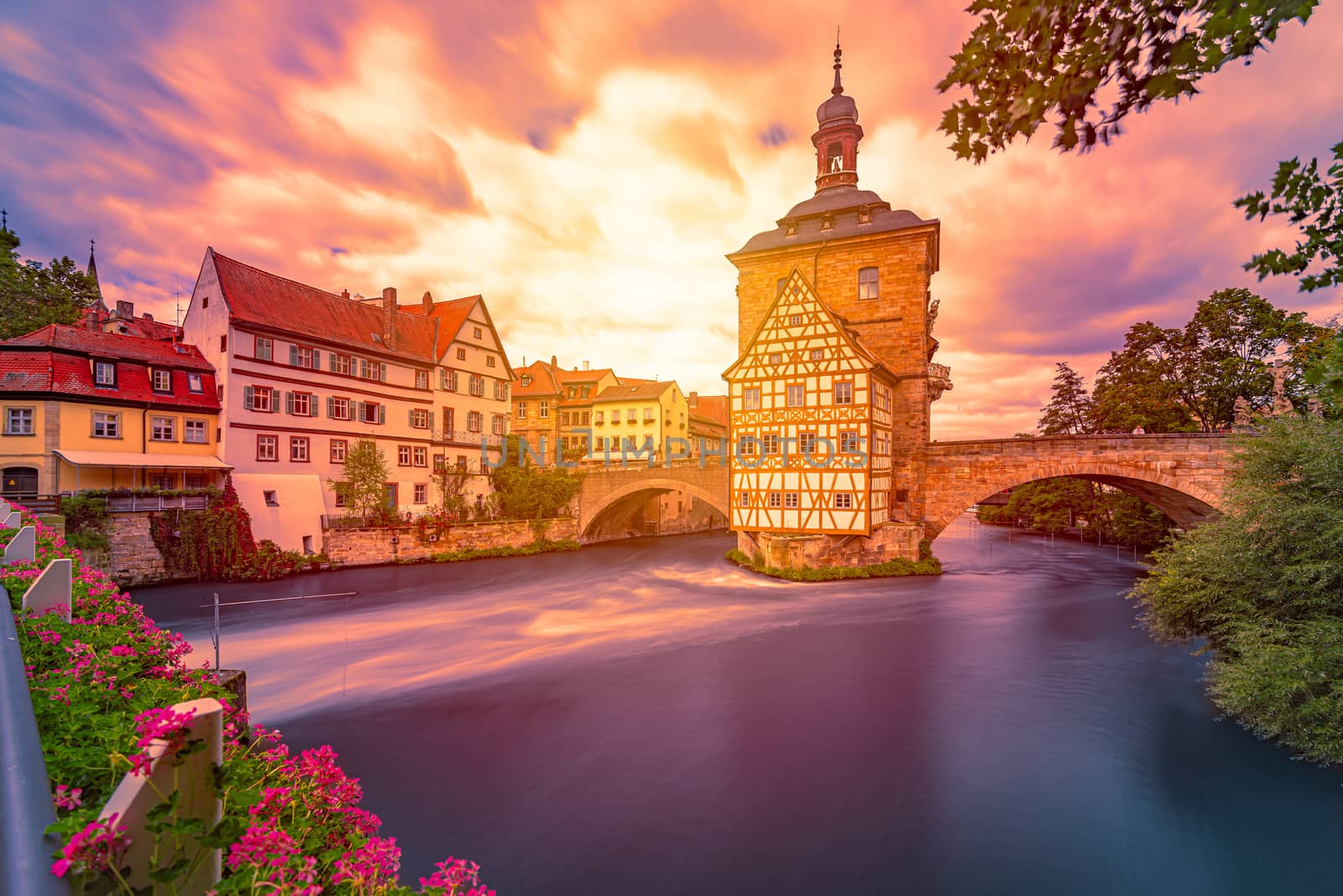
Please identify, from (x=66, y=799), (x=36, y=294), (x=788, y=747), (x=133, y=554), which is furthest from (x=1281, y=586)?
(x=36, y=294)

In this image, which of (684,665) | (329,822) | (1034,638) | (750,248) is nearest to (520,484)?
(750,248)

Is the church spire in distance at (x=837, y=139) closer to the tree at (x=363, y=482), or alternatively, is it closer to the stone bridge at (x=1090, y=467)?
the stone bridge at (x=1090, y=467)

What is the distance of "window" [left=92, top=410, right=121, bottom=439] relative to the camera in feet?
62.8

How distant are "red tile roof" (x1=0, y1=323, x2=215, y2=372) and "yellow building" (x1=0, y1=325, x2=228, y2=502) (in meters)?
0.03

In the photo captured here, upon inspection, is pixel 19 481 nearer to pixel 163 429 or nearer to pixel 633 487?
pixel 163 429

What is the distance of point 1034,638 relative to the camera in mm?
16547

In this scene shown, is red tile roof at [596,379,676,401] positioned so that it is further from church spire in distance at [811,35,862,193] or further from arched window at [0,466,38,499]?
arched window at [0,466,38,499]

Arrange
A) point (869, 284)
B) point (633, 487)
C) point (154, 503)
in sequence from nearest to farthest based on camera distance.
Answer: point (154, 503)
point (869, 284)
point (633, 487)

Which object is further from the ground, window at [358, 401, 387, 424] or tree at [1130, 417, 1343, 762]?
window at [358, 401, 387, 424]

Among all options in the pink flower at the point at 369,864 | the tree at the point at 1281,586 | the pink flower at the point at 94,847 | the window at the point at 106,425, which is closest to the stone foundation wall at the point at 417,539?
the window at the point at 106,425

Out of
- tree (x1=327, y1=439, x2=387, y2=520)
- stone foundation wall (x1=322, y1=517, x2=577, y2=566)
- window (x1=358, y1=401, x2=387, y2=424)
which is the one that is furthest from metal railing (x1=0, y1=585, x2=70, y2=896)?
window (x1=358, y1=401, x2=387, y2=424)

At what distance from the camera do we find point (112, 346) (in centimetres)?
2033

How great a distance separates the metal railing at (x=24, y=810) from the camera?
0.88 metres

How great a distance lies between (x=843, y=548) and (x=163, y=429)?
26.3m
